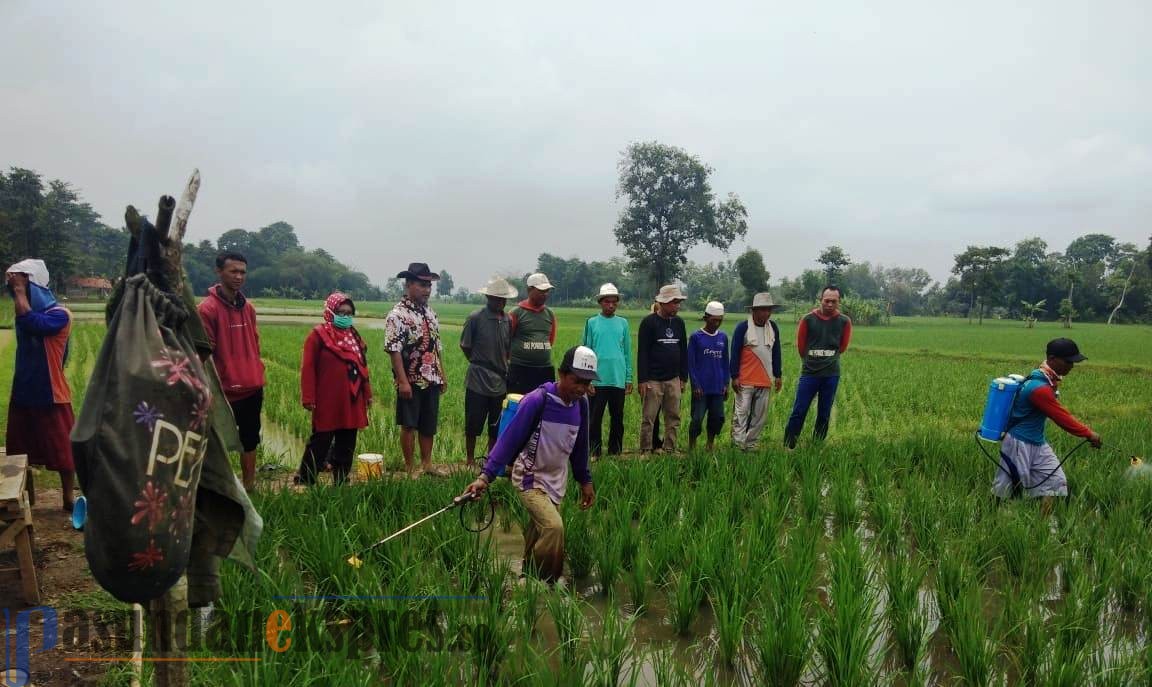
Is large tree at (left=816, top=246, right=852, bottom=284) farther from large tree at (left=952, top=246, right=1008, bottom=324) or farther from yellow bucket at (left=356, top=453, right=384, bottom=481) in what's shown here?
yellow bucket at (left=356, top=453, right=384, bottom=481)

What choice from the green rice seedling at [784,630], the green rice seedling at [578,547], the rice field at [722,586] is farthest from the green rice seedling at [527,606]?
the green rice seedling at [784,630]

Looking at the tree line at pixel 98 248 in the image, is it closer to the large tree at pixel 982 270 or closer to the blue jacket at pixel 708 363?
the blue jacket at pixel 708 363

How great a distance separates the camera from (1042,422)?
4.13 metres

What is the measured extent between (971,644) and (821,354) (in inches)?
151

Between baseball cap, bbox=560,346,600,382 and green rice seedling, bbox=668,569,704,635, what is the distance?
1002 millimetres

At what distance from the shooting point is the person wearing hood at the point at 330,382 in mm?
4316

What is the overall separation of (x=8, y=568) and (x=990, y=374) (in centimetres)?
1662

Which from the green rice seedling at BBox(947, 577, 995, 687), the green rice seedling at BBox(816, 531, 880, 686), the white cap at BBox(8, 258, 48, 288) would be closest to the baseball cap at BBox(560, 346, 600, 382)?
the green rice seedling at BBox(816, 531, 880, 686)

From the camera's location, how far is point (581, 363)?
288 cm

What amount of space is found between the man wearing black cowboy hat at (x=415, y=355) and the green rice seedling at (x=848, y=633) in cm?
329

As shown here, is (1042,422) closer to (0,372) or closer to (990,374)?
(990,374)

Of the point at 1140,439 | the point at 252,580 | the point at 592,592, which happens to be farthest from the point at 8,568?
the point at 1140,439

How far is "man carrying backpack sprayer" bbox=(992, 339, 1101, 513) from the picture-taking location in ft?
13.1

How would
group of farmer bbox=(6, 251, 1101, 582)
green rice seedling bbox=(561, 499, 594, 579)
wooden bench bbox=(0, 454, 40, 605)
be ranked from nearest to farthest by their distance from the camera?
1. wooden bench bbox=(0, 454, 40, 605)
2. group of farmer bbox=(6, 251, 1101, 582)
3. green rice seedling bbox=(561, 499, 594, 579)
